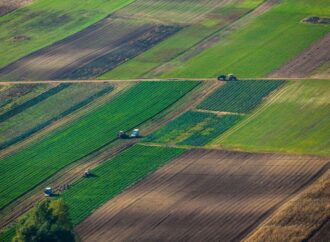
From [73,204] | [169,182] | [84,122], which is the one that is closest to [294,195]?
[169,182]

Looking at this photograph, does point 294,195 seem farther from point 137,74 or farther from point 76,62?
point 76,62

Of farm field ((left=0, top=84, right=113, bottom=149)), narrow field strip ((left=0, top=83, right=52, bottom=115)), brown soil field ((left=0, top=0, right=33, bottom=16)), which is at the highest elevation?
brown soil field ((left=0, top=0, right=33, bottom=16))

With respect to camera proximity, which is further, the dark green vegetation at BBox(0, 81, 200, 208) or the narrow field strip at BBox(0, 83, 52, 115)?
the narrow field strip at BBox(0, 83, 52, 115)

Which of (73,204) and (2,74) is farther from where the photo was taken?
(2,74)

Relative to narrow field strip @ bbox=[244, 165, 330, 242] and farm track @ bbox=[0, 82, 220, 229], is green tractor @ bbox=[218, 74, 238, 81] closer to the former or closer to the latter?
farm track @ bbox=[0, 82, 220, 229]


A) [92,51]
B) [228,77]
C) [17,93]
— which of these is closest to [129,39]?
[92,51]

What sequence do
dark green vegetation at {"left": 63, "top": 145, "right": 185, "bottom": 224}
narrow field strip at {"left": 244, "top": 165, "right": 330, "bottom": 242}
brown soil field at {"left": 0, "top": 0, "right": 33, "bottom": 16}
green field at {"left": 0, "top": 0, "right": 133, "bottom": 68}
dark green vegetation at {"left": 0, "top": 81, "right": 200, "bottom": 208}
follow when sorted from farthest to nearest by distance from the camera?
brown soil field at {"left": 0, "top": 0, "right": 33, "bottom": 16}
green field at {"left": 0, "top": 0, "right": 133, "bottom": 68}
dark green vegetation at {"left": 0, "top": 81, "right": 200, "bottom": 208}
dark green vegetation at {"left": 63, "top": 145, "right": 185, "bottom": 224}
narrow field strip at {"left": 244, "top": 165, "right": 330, "bottom": 242}

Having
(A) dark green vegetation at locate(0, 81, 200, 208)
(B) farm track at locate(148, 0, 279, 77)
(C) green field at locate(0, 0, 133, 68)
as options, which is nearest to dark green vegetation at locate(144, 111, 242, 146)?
(A) dark green vegetation at locate(0, 81, 200, 208)
